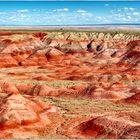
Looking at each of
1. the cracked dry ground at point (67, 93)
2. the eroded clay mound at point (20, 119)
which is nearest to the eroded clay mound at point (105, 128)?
the cracked dry ground at point (67, 93)

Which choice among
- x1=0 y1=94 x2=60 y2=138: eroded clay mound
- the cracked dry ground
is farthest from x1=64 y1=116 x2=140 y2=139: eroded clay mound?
x1=0 y1=94 x2=60 y2=138: eroded clay mound

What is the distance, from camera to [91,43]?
7067 inches

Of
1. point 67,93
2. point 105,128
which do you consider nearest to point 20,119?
point 105,128

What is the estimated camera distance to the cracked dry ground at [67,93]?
171 feet

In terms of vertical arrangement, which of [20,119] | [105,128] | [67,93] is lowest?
[67,93]

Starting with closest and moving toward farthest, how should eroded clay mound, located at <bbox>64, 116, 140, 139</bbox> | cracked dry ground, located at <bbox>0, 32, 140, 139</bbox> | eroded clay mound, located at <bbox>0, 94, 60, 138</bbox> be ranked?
eroded clay mound, located at <bbox>64, 116, 140, 139</bbox> → eroded clay mound, located at <bbox>0, 94, 60, 138</bbox> → cracked dry ground, located at <bbox>0, 32, 140, 139</bbox>

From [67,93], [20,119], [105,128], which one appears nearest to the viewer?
[105,128]

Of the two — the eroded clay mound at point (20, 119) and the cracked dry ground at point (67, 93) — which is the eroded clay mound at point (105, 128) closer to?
the cracked dry ground at point (67, 93)

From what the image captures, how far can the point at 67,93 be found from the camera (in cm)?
8238

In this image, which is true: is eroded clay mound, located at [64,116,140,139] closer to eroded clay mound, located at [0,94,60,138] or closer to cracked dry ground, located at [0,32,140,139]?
cracked dry ground, located at [0,32,140,139]

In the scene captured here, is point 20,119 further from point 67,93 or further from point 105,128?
point 67,93

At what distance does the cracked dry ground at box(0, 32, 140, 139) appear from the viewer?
52.2 meters

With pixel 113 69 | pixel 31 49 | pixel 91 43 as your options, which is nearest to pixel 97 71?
pixel 113 69

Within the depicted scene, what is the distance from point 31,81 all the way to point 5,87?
537 inches
